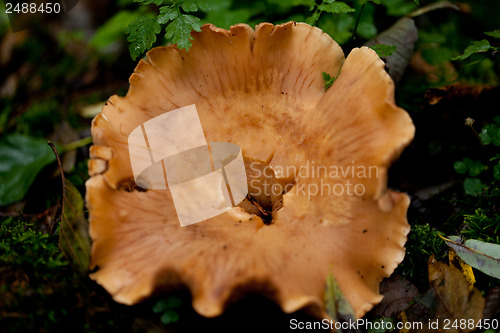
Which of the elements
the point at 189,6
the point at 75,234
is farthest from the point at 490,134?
the point at 75,234

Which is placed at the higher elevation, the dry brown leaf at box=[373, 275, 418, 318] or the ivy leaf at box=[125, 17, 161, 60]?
the ivy leaf at box=[125, 17, 161, 60]

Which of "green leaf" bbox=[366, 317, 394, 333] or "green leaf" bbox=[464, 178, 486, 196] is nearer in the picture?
"green leaf" bbox=[366, 317, 394, 333]

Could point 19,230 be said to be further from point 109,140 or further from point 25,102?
point 25,102

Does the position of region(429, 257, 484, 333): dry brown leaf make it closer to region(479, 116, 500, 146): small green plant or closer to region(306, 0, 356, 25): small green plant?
region(479, 116, 500, 146): small green plant

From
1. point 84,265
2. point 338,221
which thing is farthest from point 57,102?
point 338,221

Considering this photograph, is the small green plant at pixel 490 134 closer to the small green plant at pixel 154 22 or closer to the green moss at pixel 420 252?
the green moss at pixel 420 252

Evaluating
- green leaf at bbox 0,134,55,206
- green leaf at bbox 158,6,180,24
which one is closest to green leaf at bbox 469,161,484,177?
green leaf at bbox 158,6,180,24

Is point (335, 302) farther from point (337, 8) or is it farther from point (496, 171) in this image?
point (337, 8)
